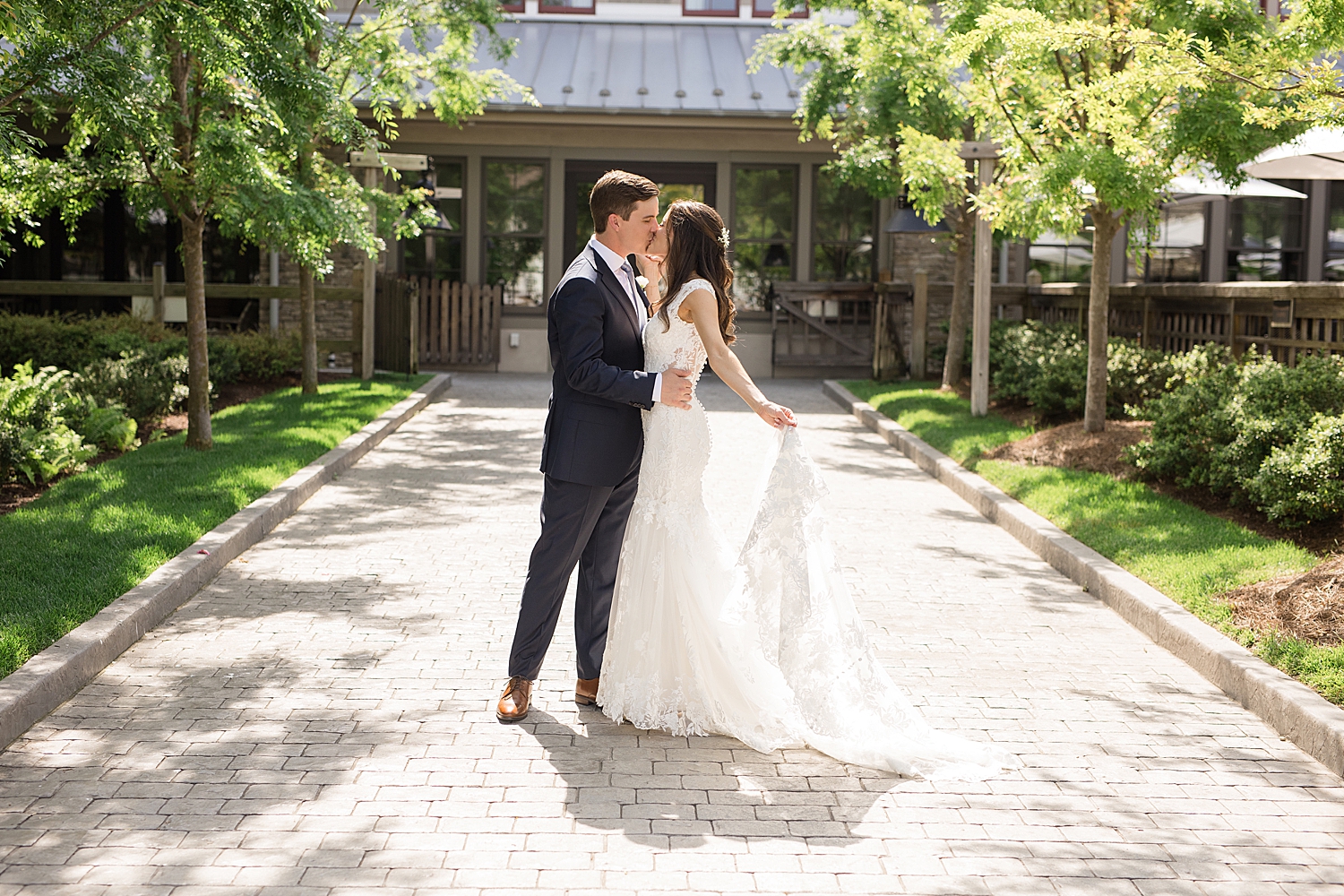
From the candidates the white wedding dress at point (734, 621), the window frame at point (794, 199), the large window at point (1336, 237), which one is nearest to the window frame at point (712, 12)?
the window frame at point (794, 199)

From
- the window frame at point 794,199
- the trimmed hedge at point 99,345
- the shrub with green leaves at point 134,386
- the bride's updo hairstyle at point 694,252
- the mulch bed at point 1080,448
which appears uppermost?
the window frame at point 794,199

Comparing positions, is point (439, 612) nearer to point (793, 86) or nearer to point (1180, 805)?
point (1180, 805)

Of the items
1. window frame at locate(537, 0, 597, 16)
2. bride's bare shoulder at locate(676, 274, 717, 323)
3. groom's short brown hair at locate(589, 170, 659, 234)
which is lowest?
bride's bare shoulder at locate(676, 274, 717, 323)

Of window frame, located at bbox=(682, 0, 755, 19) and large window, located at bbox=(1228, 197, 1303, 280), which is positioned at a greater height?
window frame, located at bbox=(682, 0, 755, 19)

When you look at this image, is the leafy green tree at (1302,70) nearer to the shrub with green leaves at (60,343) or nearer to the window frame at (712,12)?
the shrub with green leaves at (60,343)

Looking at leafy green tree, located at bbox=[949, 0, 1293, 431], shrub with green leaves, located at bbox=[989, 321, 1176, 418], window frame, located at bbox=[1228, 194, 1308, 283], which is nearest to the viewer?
leafy green tree, located at bbox=[949, 0, 1293, 431]

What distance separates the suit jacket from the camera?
480 cm

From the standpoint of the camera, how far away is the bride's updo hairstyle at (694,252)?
4891 mm

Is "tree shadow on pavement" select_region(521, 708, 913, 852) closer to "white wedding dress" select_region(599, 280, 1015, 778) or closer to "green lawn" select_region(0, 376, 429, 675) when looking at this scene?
"white wedding dress" select_region(599, 280, 1015, 778)

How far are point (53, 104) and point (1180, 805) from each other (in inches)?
307

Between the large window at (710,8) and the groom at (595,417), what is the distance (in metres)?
21.2

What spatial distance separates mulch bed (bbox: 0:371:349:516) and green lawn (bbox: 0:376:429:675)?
8.4 inches

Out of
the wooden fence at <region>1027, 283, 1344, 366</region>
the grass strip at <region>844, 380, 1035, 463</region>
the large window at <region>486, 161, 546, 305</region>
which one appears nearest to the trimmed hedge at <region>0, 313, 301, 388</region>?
the large window at <region>486, 161, 546, 305</region>

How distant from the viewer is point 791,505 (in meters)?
4.94
